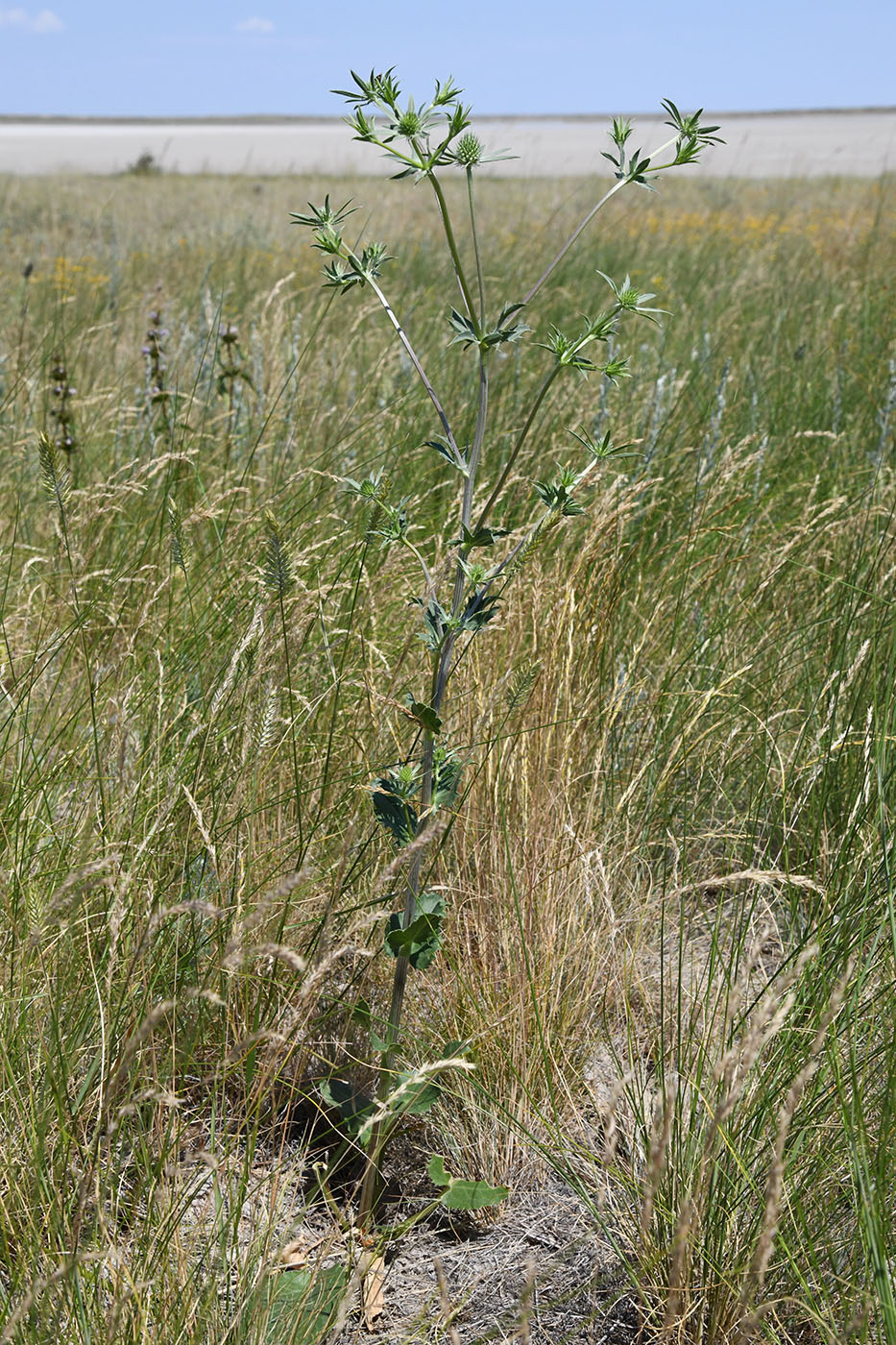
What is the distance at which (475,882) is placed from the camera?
5.55 feet

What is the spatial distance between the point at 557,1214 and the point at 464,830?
58 centimetres

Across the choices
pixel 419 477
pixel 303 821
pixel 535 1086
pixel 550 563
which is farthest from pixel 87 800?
pixel 419 477

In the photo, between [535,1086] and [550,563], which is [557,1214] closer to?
[535,1086]

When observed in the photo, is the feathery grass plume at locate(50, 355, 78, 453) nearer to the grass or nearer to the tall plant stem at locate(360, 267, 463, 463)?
the grass

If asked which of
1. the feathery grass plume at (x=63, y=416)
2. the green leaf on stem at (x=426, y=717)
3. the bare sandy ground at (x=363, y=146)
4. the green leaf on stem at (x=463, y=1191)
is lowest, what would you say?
the green leaf on stem at (x=463, y=1191)

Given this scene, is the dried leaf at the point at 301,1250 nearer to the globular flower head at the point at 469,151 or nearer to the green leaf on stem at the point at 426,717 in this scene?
the green leaf on stem at the point at 426,717

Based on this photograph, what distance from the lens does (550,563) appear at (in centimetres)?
241

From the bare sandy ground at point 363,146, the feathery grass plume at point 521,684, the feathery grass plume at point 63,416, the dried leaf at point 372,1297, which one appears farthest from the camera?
the bare sandy ground at point 363,146

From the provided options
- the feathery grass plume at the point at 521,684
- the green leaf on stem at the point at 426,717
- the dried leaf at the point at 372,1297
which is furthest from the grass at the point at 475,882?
the green leaf on stem at the point at 426,717

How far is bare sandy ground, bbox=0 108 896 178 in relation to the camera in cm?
2386

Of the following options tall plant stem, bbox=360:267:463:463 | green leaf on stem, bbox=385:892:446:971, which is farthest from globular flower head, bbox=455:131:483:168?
green leaf on stem, bbox=385:892:446:971

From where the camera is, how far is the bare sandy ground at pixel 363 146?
23859 mm

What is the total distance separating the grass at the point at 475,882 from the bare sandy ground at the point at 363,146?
1533cm

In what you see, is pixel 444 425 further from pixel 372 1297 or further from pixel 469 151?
pixel 372 1297
